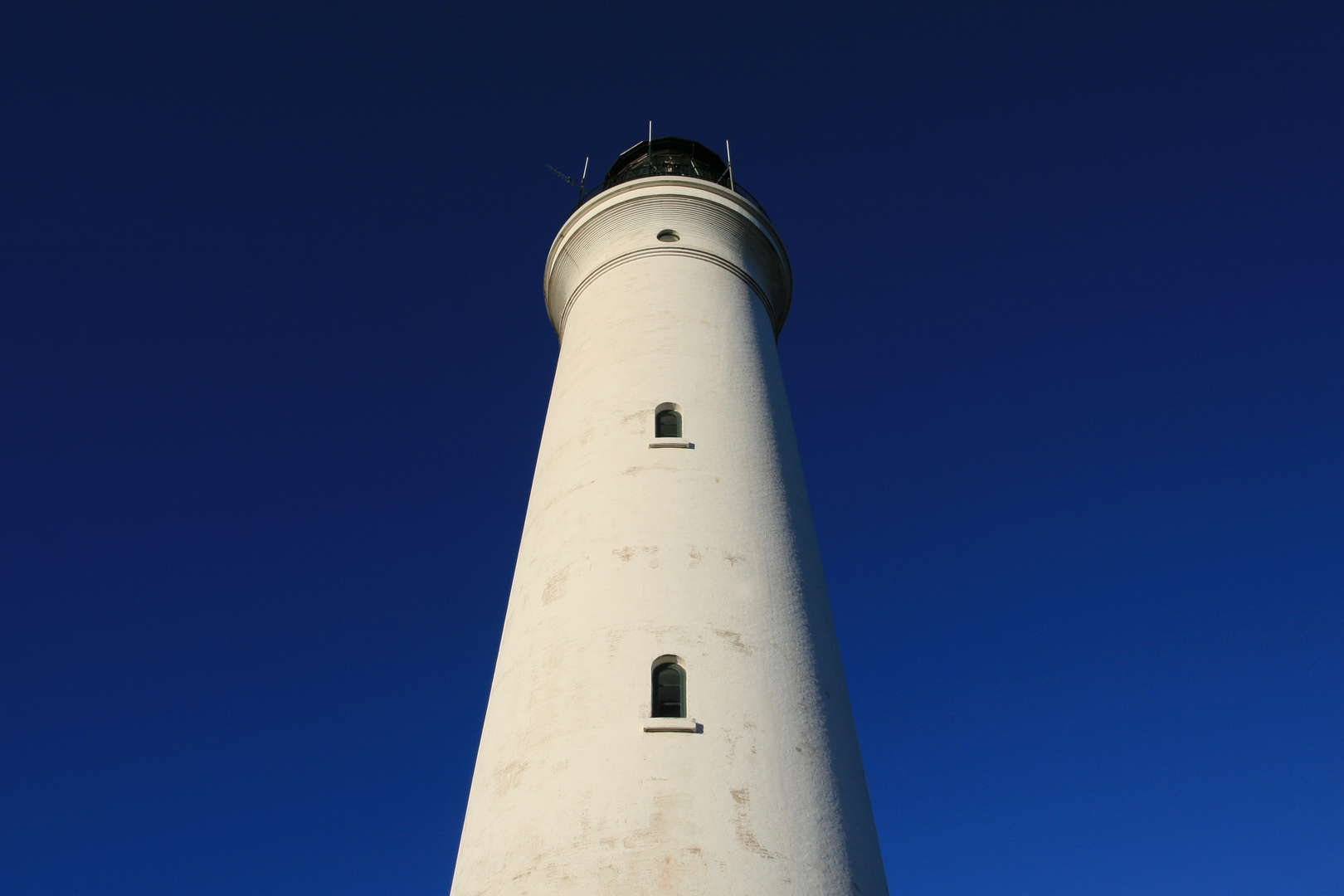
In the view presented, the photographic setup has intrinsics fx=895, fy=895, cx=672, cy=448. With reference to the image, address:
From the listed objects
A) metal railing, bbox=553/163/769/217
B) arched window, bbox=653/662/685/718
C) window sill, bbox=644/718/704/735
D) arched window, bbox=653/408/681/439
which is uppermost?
metal railing, bbox=553/163/769/217

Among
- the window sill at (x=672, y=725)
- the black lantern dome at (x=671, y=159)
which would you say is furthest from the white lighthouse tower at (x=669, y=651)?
the black lantern dome at (x=671, y=159)

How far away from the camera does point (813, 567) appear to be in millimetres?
10695

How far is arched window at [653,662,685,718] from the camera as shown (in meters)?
8.67

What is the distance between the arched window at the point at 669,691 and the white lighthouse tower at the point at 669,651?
2 cm

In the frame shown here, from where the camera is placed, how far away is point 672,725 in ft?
27.3

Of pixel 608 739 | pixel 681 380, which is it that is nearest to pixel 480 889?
pixel 608 739

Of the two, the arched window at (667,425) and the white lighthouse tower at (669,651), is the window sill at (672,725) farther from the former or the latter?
the arched window at (667,425)

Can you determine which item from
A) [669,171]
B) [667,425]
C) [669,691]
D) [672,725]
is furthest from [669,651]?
[669,171]

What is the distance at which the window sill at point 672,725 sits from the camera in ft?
27.3

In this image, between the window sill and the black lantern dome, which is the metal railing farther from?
the window sill

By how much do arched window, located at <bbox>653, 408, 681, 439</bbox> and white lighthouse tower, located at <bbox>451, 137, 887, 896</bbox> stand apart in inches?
1.0

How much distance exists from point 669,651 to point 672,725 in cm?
84

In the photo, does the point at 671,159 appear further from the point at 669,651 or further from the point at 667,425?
the point at 669,651

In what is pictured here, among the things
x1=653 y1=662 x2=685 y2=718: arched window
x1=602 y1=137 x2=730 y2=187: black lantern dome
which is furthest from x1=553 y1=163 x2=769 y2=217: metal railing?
x1=653 y1=662 x2=685 y2=718: arched window
